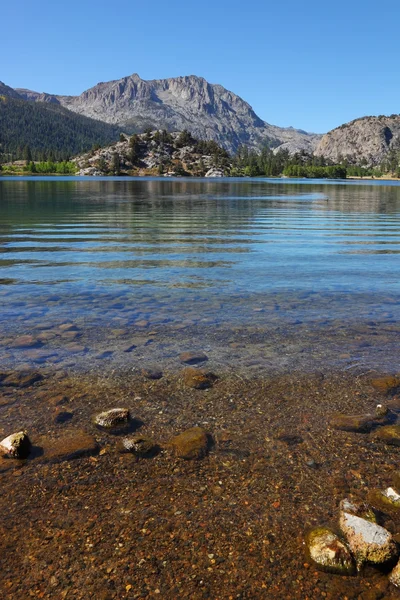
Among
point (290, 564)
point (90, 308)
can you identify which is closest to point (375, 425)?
point (290, 564)

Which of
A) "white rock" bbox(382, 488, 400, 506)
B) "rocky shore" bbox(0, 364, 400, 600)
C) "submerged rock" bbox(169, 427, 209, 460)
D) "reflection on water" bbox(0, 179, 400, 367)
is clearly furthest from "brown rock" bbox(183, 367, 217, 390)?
"white rock" bbox(382, 488, 400, 506)

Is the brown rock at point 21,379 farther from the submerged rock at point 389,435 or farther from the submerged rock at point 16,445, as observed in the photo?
the submerged rock at point 389,435

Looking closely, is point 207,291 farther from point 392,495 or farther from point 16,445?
point 392,495

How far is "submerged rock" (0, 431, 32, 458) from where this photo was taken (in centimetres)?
761

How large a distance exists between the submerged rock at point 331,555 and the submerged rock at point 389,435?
302 centimetres

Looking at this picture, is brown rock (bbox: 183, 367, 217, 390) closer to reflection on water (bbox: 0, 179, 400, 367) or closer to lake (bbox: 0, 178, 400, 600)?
lake (bbox: 0, 178, 400, 600)

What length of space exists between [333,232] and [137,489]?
38.1 m

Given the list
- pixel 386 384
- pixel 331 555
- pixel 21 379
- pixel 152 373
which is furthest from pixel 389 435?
pixel 21 379

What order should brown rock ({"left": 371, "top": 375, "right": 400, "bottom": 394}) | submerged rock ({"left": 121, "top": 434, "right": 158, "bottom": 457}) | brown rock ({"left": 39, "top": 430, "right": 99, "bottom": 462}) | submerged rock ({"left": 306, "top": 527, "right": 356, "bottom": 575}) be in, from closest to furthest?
1. submerged rock ({"left": 306, "top": 527, "right": 356, "bottom": 575})
2. brown rock ({"left": 39, "top": 430, "right": 99, "bottom": 462})
3. submerged rock ({"left": 121, "top": 434, "right": 158, "bottom": 457})
4. brown rock ({"left": 371, "top": 375, "right": 400, "bottom": 394})

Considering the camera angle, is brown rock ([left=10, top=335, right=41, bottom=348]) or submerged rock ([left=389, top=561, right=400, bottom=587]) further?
brown rock ([left=10, top=335, right=41, bottom=348])

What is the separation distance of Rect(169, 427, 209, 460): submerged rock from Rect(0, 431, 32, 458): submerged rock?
99.7 inches

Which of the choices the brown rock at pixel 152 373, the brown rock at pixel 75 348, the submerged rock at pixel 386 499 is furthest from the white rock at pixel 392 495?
the brown rock at pixel 75 348

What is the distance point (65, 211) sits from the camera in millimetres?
58562

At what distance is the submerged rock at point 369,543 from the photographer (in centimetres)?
555
